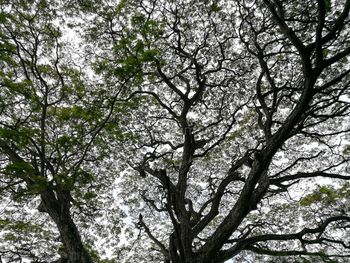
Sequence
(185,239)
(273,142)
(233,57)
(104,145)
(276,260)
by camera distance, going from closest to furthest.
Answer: (273,142) < (185,239) < (104,145) < (276,260) < (233,57)

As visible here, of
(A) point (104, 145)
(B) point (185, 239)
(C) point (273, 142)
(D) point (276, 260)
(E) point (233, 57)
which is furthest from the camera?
(E) point (233, 57)

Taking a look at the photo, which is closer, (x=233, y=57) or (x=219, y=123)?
(x=233, y=57)

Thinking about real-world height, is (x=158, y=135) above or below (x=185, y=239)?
above

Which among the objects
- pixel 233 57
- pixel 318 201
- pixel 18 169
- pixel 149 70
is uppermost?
pixel 233 57

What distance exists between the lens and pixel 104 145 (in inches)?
308

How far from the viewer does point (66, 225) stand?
6109mm

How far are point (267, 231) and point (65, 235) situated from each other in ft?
22.2

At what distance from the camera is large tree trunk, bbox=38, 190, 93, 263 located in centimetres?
586

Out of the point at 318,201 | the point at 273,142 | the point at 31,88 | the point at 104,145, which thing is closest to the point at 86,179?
the point at 104,145

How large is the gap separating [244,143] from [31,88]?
23.0 feet

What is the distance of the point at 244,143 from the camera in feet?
33.4

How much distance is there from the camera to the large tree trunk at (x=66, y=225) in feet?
19.2

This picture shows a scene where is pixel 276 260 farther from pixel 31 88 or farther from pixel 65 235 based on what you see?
pixel 31 88

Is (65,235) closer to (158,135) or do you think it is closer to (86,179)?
(86,179)
